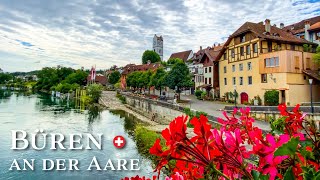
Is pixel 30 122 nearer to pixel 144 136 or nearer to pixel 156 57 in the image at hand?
pixel 144 136

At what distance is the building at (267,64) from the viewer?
25453mm

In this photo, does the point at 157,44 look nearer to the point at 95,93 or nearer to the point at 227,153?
the point at 95,93

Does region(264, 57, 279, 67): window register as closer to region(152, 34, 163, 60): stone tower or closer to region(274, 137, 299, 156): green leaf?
region(274, 137, 299, 156): green leaf

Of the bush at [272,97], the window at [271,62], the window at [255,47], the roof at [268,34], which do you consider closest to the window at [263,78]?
the window at [271,62]

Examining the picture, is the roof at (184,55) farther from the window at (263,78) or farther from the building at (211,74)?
the window at (263,78)

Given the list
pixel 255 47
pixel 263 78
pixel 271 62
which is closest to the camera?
pixel 271 62

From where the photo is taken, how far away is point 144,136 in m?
21.4

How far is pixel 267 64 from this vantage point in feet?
89.7

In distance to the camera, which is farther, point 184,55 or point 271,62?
point 184,55

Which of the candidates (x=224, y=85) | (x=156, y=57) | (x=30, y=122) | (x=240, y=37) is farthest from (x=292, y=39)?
(x=156, y=57)

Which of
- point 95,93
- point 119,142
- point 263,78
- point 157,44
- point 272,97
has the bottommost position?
point 119,142

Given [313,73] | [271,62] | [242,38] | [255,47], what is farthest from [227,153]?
[242,38]

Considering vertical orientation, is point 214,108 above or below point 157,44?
below

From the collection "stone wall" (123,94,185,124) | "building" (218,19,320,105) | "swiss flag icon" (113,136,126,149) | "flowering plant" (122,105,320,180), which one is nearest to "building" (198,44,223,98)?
"building" (218,19,320,105)
